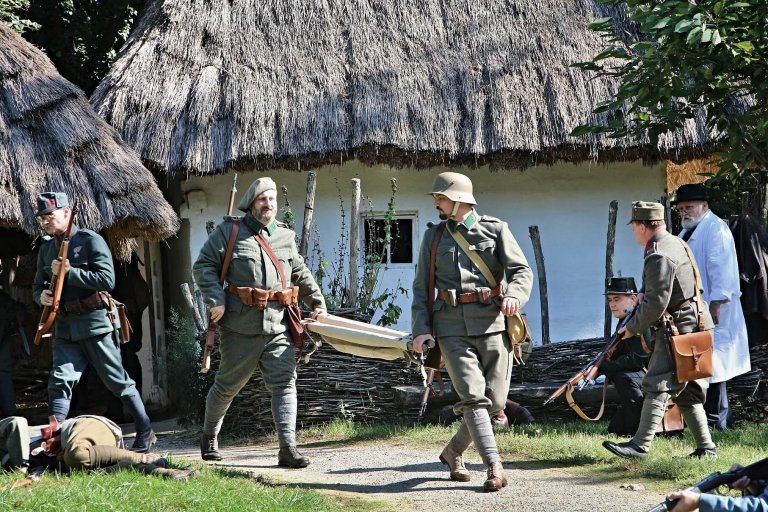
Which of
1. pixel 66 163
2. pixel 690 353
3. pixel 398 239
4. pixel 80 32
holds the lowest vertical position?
pixel 690 353

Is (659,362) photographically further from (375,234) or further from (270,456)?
(375,234)

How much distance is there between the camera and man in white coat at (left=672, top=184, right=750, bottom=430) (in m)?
7.30

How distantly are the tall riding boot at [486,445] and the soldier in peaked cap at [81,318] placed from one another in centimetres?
230

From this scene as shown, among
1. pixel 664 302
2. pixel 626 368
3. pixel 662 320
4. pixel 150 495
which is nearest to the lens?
pixel 150 495

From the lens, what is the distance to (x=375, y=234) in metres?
10.4

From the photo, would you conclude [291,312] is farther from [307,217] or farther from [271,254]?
[307,217]

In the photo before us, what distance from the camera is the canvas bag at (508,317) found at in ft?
18.8

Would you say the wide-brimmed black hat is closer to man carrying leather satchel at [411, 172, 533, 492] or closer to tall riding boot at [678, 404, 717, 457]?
tall riding boot at [678, 404, 717, 457]

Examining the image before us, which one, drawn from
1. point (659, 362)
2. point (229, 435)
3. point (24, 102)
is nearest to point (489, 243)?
point (659, 362)

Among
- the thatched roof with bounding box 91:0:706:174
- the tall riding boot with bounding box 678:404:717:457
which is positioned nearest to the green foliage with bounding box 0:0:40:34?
the thatched roof with bounding box 91:0:706:174

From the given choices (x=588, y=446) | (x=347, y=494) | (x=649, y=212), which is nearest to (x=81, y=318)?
(x=347, y=494)

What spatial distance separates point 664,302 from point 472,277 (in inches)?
46.0

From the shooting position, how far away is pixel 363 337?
6680 mm

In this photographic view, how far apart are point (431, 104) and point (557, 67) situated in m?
1.45
